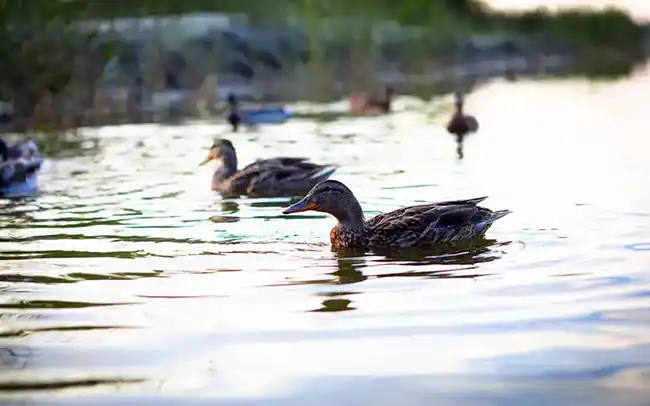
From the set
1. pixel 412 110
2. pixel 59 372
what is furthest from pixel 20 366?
pixel 412 110

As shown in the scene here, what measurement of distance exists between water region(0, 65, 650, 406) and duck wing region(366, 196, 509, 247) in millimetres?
280

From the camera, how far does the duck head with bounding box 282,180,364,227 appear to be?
9.16 meters

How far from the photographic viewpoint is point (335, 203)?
925cm

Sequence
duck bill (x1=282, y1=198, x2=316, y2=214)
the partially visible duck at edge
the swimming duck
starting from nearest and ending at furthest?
duck bill (x1=282, y1=198, x2=316, y2=214), the swimming duck, the partially visible duck at edge

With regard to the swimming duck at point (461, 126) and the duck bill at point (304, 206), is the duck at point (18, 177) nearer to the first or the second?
the duck bill at point (304, 206)

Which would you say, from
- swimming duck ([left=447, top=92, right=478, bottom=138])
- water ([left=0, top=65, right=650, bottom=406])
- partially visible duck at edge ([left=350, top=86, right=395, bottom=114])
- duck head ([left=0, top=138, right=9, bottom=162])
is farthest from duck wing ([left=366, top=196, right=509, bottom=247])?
partially visible duck at edge ([left=350, top=86, right=395, bottom=114])

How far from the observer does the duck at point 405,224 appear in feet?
29.5

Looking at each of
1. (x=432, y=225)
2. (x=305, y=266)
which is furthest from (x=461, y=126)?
(x=305, y=266)

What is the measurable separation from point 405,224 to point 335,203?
0.62 meters

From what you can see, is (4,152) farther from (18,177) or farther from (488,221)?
(488,221)

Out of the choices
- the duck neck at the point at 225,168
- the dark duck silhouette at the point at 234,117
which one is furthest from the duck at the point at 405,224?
the dark duck silhouette at the point at 234,117

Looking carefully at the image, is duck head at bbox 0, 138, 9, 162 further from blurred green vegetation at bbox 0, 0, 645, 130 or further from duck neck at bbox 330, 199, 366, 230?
blurred green vegetation at bbox 0, 0, 645, 130

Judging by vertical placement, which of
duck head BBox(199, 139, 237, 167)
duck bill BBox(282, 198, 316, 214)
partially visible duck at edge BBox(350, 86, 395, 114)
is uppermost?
duck bill BBox(282, 198, 316, 214)

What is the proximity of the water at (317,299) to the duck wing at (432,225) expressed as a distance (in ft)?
0.92
